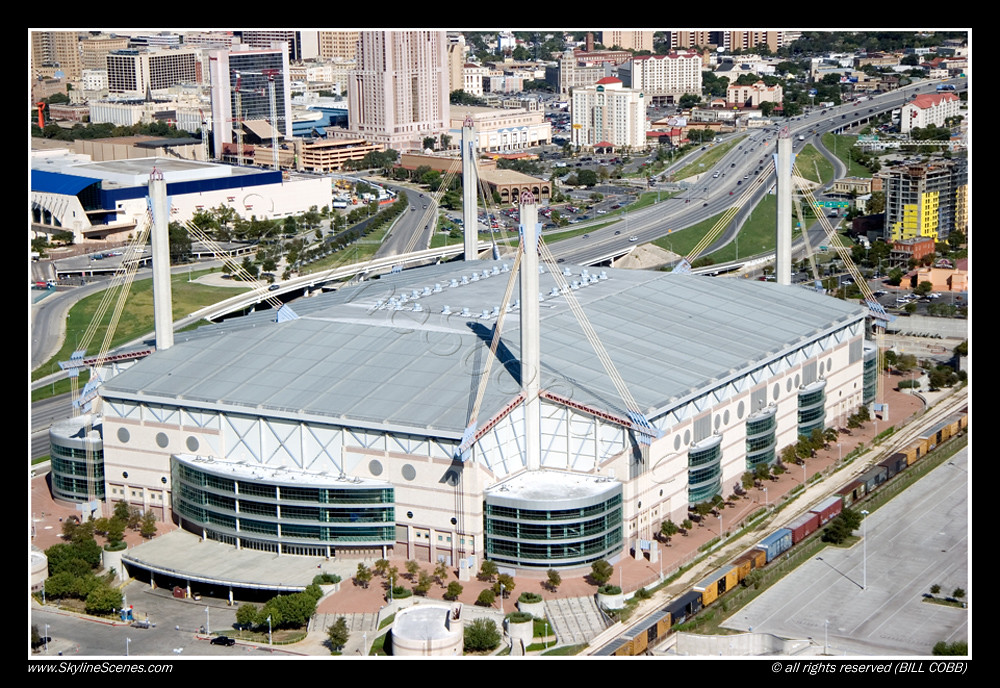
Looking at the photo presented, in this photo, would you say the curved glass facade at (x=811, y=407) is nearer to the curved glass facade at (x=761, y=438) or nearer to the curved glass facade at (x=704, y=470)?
the curved glass facade at (x=761, y=438)

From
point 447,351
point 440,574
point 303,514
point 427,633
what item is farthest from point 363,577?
point 447,351

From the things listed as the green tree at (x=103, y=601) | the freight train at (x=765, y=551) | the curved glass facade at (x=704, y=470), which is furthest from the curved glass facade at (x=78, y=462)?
the freight train at (x=765, y=551)

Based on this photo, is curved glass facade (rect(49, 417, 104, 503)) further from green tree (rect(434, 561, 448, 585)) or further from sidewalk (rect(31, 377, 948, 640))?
green tree (rect(434, 561, 448, 585))

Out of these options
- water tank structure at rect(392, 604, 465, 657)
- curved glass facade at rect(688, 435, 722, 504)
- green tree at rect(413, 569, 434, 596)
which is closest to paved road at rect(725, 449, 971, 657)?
curved glass facade at rect(688, 435, 722, 504)

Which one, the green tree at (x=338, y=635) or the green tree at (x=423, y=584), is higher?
the green tree at (x=423, y=584)

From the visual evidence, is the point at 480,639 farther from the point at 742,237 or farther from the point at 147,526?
the point at 742,237

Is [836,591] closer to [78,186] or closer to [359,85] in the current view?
[78,186]
